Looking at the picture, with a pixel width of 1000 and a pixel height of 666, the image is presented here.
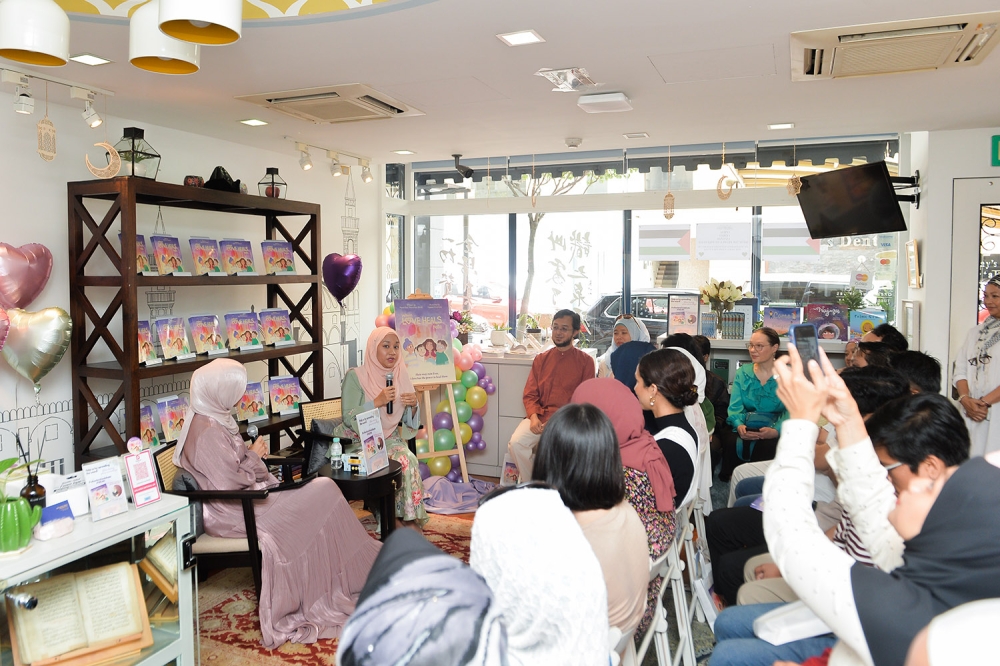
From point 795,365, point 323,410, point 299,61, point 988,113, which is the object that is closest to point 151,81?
point 299,61

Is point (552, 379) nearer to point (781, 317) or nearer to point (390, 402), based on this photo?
point (390, 402)

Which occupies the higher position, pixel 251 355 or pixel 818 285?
pixel 818 285

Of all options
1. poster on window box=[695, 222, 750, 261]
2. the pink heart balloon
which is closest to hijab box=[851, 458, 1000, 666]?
the pink heart balloon

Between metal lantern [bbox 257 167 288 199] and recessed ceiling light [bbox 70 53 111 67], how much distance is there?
1.91 meters

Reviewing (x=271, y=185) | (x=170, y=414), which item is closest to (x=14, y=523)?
(x=170, y=414)

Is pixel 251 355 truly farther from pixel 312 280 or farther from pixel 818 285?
pixel 818 285

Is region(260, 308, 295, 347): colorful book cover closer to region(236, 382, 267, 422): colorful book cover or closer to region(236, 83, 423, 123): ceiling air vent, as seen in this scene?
region(236, 382, 267, 422): colorful book cover

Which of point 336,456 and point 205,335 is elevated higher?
point 205,335

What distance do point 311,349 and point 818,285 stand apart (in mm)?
4844

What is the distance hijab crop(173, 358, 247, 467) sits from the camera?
3471 mm

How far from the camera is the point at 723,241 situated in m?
7.20

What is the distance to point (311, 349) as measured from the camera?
5703mm

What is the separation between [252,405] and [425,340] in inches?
56.1

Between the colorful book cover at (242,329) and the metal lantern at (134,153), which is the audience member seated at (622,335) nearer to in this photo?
the colorful book cover at (242,329)
